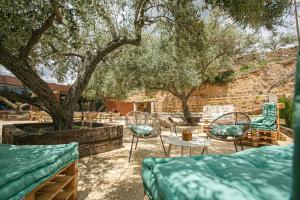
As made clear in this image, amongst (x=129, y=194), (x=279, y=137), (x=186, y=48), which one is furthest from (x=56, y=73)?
(x=279, y=137)

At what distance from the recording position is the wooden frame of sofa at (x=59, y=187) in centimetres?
175

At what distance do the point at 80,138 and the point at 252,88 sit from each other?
1514cm

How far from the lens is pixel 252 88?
53.8 ft

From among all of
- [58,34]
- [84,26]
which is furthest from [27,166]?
[58,34]

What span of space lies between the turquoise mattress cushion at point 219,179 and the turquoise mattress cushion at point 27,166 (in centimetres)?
77

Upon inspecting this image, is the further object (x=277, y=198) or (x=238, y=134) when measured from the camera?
(x=238, y=134)

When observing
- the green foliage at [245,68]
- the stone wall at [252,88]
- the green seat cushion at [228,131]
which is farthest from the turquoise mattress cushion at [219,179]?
the green foliage at [245,68]

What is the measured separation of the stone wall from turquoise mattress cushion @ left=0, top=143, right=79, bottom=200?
1393 cm

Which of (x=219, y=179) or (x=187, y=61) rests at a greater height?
(x=187, y=61)

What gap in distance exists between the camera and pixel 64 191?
2254mm

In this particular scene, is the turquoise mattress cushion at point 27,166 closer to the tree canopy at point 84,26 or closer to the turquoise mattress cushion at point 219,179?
the turquoise mattress cushion at point 219,179

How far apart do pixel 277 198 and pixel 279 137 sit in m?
6.36

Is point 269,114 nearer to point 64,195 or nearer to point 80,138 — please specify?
point 80,138

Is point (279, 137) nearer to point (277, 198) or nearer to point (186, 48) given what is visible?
point (186, 48)
